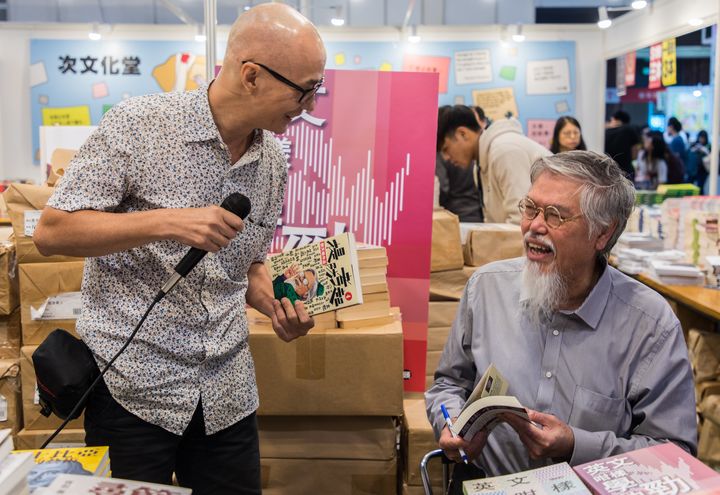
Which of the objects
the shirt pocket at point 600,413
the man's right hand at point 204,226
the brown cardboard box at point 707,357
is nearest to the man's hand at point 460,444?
the shirt pocket at point 600,413

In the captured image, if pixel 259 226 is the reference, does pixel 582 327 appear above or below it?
below

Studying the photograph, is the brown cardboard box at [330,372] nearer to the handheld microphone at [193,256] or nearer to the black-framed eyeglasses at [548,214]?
the black-framed eyeglasses at [548,214]

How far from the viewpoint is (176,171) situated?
1562 mm

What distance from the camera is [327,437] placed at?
2691 millimetres

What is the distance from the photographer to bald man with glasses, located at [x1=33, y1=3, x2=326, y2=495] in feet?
4.86

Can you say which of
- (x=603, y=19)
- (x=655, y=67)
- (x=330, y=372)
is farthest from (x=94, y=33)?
(x=330, y=372)

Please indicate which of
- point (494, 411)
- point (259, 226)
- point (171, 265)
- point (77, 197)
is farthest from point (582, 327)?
point (77, 197)

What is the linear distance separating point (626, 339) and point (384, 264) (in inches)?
46.4

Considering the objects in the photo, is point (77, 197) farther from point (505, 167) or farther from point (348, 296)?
point (505, 167)

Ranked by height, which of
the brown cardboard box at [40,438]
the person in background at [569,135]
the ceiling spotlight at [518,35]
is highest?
the ceiling spotlight at [518,35]

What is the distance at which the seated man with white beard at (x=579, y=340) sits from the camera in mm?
1698

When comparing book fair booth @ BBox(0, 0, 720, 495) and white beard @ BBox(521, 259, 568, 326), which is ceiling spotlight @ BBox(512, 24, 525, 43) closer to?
book fair booth @ BBox(0, 0, 720, 495)

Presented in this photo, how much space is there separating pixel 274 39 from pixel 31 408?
6.99ft

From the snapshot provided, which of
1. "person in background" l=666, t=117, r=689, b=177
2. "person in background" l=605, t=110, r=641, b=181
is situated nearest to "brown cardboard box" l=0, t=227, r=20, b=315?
"person in background" l=605, t=110, r=641, b=181
